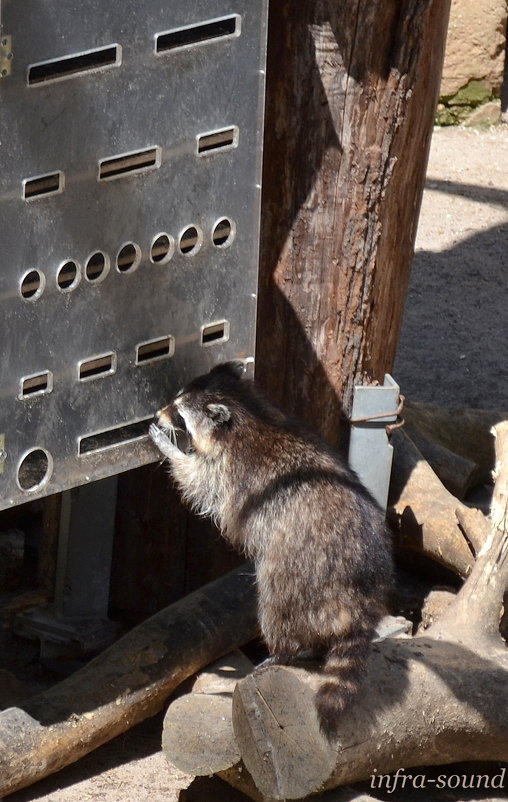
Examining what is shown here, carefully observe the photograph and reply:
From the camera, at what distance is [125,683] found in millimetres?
3920

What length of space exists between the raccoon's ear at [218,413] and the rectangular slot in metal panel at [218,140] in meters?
0.84

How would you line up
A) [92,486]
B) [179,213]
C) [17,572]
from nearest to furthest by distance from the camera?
1. [179,213]
2. [92,486]
3. [17,572]

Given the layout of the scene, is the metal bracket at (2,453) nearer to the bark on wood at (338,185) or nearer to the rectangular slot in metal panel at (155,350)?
the rectangular slot in metal panel at (155,350)

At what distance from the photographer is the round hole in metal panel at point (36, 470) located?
9.92 ft

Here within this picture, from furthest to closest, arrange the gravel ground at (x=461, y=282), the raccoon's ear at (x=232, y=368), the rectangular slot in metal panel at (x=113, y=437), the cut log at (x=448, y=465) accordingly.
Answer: the gravel ground at (x=461, y=282) → the cut log at (x=448, y=465) → the raccoon's ear at (x=232, y=368) → the rectangular slot in metal panel at (x=113, y=437)

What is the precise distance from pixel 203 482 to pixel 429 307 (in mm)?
4403

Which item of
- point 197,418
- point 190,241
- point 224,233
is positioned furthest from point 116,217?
point 197,418

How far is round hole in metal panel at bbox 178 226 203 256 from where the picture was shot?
3152 millimetres

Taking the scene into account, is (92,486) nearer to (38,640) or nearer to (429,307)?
(38,640)

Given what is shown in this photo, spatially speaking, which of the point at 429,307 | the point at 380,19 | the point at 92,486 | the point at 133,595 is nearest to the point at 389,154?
the point at 380,19

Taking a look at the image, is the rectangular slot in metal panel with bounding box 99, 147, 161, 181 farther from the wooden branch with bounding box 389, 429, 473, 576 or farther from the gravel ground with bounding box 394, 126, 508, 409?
the gravel ground with bounding box 394, 126, 508, 409

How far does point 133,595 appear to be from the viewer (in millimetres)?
4699

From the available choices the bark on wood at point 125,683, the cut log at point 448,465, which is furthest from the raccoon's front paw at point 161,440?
the cut log at point 448,465

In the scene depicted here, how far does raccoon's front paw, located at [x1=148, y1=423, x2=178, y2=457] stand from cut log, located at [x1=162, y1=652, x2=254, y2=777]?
75 cm
